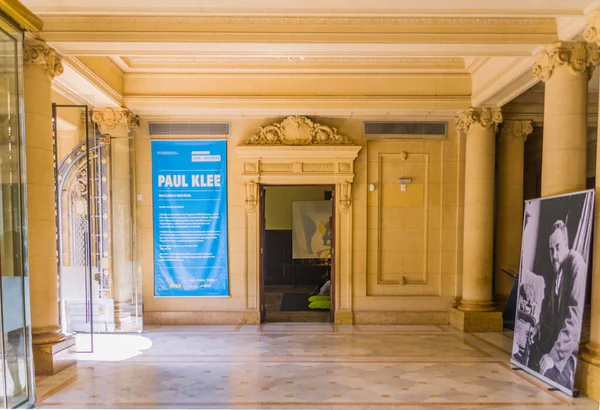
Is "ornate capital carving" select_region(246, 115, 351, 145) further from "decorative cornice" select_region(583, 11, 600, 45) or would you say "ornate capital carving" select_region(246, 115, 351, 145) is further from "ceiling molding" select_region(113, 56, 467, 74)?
"decorative cornice" select_region(583, 11, 600, 45)

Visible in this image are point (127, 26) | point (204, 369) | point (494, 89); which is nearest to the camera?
point (127, 26)

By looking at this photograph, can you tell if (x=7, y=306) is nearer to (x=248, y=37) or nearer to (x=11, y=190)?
(x=11, y=190)

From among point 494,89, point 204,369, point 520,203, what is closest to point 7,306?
point 204,369

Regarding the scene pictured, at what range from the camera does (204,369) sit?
475 centimetres

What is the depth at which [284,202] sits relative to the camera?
11.4m

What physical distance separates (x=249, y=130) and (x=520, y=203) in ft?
15.3

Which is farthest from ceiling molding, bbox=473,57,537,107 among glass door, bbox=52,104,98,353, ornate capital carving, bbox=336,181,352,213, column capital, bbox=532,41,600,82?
glass door, bbox=52,104,98,353

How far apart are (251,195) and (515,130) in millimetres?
4476

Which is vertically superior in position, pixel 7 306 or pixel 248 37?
pixel 248 37

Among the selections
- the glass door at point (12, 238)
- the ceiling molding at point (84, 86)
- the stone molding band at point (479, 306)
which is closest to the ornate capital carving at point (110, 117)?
the ceiling molding at point (84, 86)

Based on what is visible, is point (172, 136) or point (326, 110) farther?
point (172, 136)

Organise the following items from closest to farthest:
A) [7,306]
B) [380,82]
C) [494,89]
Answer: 1. [7,306]
2. [494,89]
3. [380,82]

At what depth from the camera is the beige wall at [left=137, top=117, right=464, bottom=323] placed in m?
7.00

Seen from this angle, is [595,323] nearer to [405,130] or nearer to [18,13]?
[405,130]
